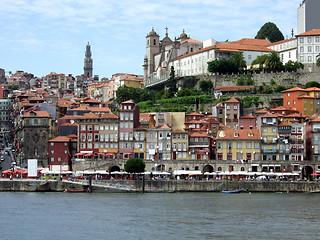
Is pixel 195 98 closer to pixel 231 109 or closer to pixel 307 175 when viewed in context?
pixel 231 109

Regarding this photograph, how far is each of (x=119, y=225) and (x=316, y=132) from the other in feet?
132

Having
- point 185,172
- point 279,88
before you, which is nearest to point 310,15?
point 279,88

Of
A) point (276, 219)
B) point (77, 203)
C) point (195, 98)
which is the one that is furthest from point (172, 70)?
point (276, 219)

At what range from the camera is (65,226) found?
179 feet

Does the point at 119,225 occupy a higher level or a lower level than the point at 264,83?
lower

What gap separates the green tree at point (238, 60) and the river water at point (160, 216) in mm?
52670

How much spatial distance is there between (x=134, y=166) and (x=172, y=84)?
161 feet

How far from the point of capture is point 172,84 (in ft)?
429

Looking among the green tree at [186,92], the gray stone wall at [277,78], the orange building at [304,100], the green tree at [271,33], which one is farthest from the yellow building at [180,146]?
the green tree at [271,33]

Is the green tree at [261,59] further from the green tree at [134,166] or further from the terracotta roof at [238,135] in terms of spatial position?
the green tree at [134,166]

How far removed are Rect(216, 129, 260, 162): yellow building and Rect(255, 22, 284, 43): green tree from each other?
72.4 metres

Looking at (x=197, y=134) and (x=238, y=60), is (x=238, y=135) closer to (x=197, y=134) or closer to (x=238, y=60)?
(x=197, y=134)

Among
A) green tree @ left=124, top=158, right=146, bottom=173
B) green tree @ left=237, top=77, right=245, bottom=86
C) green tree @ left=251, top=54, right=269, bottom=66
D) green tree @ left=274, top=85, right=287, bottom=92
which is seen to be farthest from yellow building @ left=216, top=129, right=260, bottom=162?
green tree @ left=251, top=54, right=269, bottom=66

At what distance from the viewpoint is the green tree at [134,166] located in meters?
83.4
